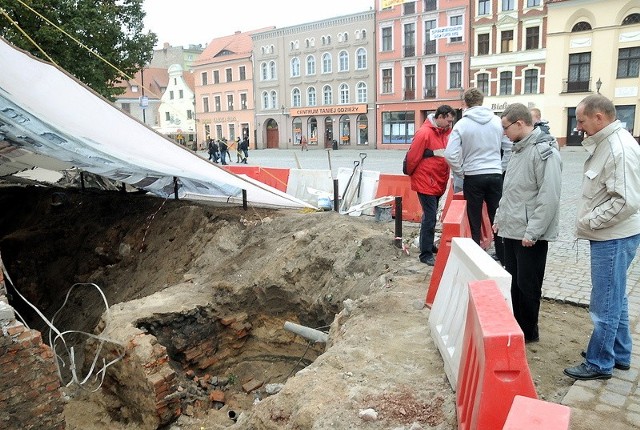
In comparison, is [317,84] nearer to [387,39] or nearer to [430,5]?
[387,39]

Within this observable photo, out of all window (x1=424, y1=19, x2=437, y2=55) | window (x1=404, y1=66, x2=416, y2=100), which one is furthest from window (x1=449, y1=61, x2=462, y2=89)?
window (x1=404, y1=66, x2=416, y2=100)

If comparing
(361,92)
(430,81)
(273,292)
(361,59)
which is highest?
(361,59)

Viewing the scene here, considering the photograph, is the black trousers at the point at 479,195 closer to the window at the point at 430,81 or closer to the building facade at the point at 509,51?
the building facade at the point at 509,51

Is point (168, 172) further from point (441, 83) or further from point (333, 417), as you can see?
point (441, 83)

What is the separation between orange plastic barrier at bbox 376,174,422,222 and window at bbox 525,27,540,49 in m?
27.9

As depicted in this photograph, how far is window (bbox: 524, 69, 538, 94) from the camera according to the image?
108 ft

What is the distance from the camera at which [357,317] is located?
15.8ft

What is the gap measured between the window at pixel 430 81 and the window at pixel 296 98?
→ 11985 mm

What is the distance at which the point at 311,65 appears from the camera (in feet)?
144

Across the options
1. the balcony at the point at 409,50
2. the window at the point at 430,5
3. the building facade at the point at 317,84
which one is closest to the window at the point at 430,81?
the balcony at the point at 409,50

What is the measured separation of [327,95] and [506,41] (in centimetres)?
1522

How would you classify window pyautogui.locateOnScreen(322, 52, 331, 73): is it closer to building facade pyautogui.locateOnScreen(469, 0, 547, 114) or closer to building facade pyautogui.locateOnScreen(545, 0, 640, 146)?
building facade pyautogui.locateOnScreen(469, 0, 547, 114)

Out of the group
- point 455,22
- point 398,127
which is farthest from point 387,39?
point 398,127

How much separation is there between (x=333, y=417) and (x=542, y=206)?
7.16 ft
